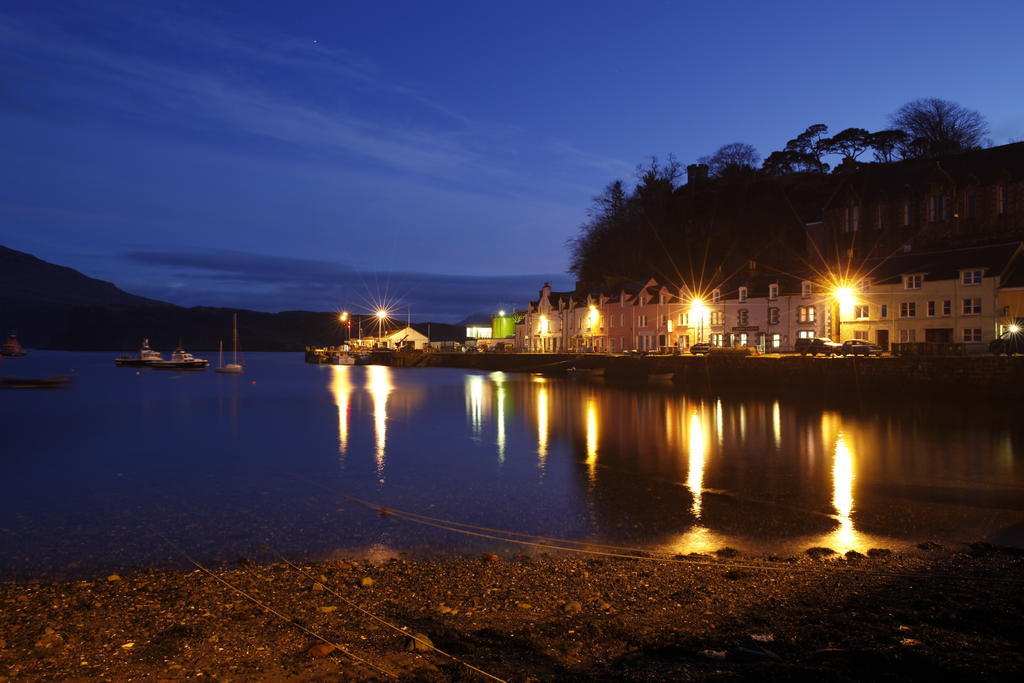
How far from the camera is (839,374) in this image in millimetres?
45094

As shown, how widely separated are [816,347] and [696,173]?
184 feet

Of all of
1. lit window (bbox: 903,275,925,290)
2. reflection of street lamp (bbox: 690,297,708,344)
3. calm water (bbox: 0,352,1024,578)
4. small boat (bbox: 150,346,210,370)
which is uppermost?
lit window (bbox: 903,275,925,290)

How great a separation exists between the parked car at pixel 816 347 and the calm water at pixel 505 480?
12671 mm

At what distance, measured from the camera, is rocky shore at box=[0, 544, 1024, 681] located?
6.57 m

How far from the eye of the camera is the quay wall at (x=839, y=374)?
39153mm

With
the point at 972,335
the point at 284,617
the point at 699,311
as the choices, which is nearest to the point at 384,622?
the point at 284,617

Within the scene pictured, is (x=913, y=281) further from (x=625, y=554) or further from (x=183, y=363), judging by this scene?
(x=183, y=363)

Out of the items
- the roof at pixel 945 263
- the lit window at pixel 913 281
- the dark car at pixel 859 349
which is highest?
the roof at pixel 945 263

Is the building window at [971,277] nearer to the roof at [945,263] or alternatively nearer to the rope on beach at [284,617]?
the roof at [945,263]

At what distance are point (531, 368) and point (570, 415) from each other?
1985 inches

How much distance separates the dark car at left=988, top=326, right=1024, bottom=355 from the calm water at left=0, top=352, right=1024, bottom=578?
842 centimetres

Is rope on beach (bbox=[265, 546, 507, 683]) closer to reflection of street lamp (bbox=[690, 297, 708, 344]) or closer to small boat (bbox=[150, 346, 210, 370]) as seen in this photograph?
reflection of street lamp (bbox=[690, 297, 708, 344])

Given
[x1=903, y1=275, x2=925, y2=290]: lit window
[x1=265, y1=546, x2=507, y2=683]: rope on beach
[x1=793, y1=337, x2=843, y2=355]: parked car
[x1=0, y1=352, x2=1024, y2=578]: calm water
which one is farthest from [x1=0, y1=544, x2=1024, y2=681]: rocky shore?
[x1=903, y1=275, x2=925, y2=290]: lit window

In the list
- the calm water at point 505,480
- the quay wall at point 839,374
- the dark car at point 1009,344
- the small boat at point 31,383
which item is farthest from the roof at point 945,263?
the small boat at point 31,383
